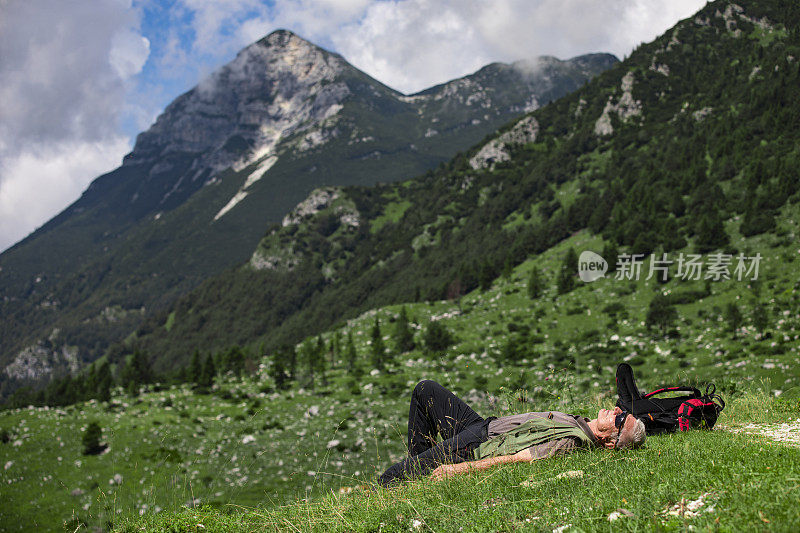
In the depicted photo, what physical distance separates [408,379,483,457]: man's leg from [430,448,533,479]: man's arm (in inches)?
38.0

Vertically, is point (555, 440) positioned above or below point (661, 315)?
above

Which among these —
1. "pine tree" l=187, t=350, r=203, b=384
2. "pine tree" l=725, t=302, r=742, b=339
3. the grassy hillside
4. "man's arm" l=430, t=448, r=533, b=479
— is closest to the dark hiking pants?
"man's arm" l=430, t=448, r=533, b=479

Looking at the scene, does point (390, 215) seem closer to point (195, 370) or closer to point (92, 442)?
point (195, 370)

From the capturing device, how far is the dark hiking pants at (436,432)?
531 cm

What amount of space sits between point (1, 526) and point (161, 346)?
187 m

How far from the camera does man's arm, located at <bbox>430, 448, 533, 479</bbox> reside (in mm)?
4781

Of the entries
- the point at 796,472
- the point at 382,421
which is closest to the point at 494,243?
the point at 382,421

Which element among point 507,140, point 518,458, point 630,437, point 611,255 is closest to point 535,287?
point 611,255

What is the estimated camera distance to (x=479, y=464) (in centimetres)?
487

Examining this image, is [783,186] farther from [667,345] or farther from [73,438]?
[73,438]

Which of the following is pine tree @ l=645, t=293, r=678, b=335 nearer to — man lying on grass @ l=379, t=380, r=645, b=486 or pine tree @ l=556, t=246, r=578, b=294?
pine tree @ l=556, t=246, r=578, b=294

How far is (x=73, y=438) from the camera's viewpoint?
15695mm

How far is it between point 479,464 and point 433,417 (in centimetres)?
155

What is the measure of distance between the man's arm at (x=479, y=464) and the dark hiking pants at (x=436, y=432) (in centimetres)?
30
